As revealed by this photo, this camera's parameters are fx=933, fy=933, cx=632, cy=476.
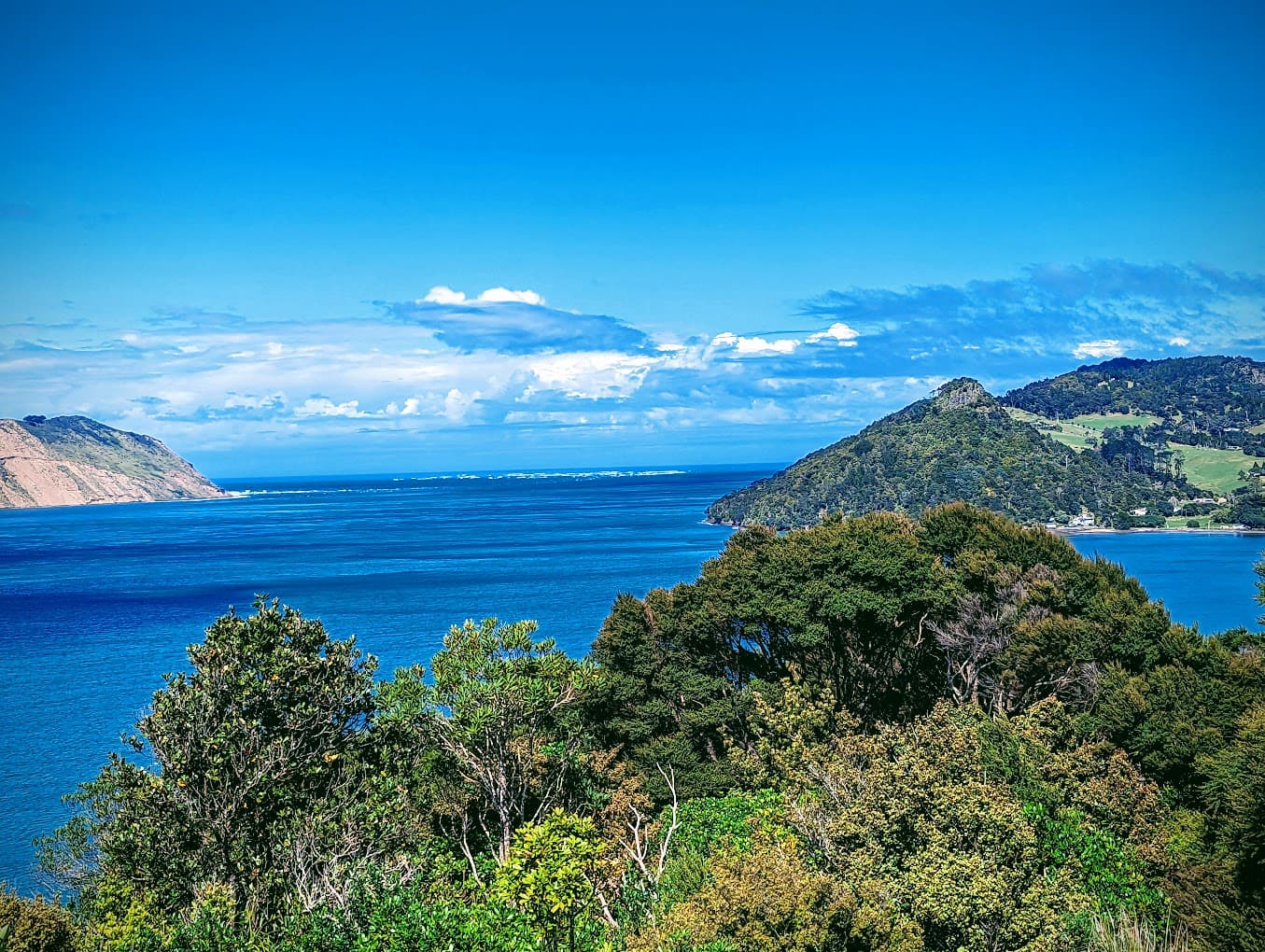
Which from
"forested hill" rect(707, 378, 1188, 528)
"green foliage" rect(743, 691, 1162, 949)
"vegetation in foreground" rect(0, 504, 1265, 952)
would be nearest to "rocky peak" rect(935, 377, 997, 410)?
"forested hill" rect(707, 378, 1188, 528)

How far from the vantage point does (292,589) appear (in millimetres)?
86000

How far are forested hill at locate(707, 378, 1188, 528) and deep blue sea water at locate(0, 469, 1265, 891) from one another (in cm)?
937

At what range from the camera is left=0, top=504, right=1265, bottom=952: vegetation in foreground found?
40.7ft

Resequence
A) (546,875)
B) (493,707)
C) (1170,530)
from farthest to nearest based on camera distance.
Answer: (1170,530) → (493,707) → (546,875)

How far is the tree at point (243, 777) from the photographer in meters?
16.1

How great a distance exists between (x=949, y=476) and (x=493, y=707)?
113 metres

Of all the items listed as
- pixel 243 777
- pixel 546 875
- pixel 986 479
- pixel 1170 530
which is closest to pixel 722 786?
pixel 243 777

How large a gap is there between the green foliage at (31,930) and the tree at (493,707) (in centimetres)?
664

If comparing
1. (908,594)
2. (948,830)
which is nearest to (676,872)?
(948,830)

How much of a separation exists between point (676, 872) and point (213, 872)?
8.13 m

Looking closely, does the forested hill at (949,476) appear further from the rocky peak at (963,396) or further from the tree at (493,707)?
the tree at (493,707)

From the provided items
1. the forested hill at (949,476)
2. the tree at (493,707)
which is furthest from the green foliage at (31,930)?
the forested hill at (949,476)

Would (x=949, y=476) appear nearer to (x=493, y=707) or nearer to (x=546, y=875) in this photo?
(x=493, y=707)

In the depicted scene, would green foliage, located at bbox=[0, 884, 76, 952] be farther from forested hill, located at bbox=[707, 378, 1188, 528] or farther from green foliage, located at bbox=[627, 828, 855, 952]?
forested hill, located at bbox=[707, 378, 1188, 528]
